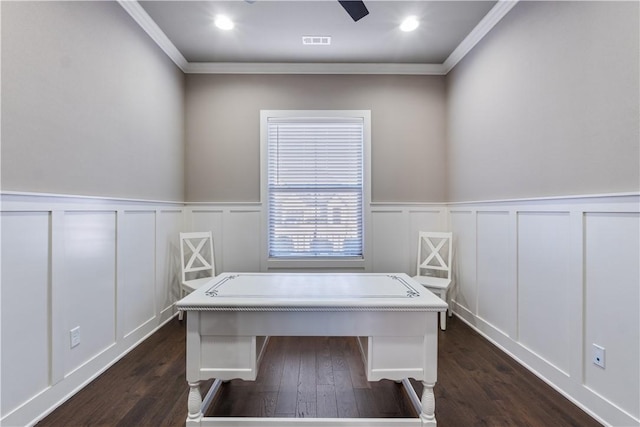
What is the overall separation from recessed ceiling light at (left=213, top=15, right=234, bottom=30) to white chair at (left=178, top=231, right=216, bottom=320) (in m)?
2.11

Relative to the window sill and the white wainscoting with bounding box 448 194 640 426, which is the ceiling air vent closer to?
the white wainscoting with bounding box 448 194 640 426

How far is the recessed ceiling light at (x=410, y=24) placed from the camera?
8.60 ft

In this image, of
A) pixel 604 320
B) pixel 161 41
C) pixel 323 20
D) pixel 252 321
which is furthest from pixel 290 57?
pixel 604 320

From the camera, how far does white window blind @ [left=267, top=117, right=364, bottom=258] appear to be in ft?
11.5

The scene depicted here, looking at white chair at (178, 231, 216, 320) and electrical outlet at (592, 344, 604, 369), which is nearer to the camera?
electrical outlet at (592, 344, 604, 369)

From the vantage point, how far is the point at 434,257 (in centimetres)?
336

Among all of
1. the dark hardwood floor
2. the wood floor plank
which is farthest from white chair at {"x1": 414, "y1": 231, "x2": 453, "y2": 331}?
the wood floor plank

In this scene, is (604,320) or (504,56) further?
(504,56)

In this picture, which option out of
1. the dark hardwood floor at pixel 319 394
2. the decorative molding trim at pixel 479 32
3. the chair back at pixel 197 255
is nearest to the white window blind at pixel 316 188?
the chair back at pixel 197 255

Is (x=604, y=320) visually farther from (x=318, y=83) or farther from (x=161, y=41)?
(x=161, y=41)

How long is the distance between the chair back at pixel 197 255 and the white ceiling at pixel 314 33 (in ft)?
6.48

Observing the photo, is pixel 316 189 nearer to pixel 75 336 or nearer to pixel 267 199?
pixel 267 199

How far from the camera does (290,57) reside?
3.27 m

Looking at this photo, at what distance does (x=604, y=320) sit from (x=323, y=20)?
3012 mm
